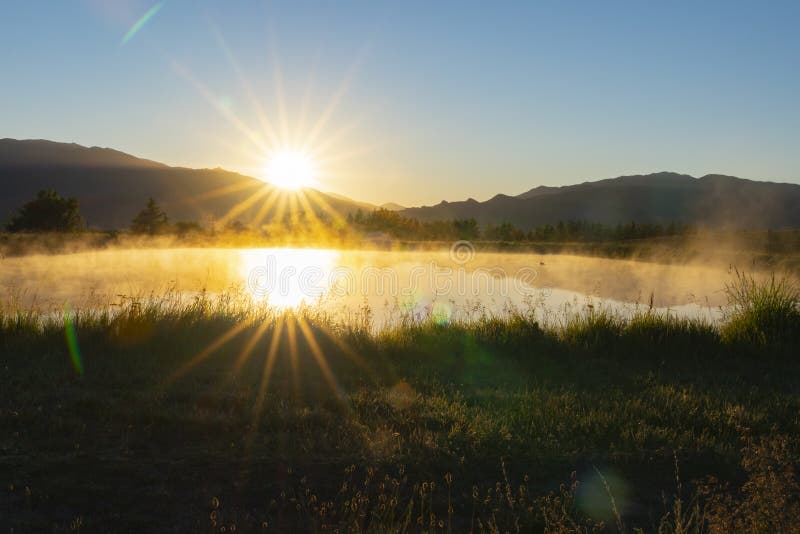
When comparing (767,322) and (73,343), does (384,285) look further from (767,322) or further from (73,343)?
(73,343)

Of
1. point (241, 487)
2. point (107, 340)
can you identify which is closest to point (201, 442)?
point (241, 487)

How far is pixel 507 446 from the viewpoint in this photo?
18.0ft

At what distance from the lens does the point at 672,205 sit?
531ft

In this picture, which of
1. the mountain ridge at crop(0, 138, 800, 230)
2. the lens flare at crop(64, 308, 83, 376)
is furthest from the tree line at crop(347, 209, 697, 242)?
the mountain ridge at crop(0, 138, 800, 230)

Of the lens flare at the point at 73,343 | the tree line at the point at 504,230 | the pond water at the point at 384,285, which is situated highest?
the tree line at the point at 504,230

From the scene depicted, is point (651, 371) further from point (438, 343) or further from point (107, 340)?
point (107, 340)

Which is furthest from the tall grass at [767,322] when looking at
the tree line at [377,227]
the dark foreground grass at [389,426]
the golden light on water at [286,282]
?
the tree line at [377,227]

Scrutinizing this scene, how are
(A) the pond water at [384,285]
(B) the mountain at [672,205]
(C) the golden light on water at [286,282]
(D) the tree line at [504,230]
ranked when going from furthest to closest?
1. (B) the mountain at [672,205]
2. (D) the tree line at [504,230]
3. (C) the golden light on water at [286,282]
4. (A) the pond water at [384,285]

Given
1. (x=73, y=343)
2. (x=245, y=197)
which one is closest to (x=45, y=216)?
(x=73, y=343)

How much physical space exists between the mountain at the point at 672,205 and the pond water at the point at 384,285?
125 meters

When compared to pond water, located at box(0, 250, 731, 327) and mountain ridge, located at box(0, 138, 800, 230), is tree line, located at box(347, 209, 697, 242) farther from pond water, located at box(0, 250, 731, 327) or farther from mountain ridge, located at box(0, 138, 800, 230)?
mountain ridge, located at box(0, 138, 800, 230)

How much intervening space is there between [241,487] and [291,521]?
628 millimetres

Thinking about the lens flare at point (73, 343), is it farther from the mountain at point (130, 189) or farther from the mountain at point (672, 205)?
the mountain at point (672, 205)

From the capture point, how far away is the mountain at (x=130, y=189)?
5266 inches
